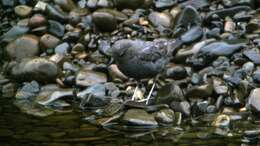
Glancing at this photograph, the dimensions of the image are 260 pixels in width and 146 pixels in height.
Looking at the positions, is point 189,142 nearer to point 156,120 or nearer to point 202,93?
point 156,120

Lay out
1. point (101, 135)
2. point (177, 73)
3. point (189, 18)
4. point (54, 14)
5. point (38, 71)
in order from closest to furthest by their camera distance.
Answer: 1. point (101, 135)
2. point (177, 73)
3. point (38, 71)
4. point (189, 18)
5. point (54, 14)

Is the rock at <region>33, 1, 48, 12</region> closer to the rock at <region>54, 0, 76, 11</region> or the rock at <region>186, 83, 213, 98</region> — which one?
the rock at <region>54, 0, 76, 11</region>

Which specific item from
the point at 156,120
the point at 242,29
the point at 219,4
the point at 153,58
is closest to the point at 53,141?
the point at 156,120

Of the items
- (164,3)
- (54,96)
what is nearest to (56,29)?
(164,3)

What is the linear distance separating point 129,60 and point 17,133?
200 centimetres

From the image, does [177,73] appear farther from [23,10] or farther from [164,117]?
[23,10]

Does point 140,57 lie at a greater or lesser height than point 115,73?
greater

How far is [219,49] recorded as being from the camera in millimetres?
9383

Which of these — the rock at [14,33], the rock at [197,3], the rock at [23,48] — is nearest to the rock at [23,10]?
the rock at [14,33]

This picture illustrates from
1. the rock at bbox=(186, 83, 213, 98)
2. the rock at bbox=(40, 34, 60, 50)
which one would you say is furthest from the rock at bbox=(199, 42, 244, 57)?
the rock at bbox=(40, 34, 60, 50)

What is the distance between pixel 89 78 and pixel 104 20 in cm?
185

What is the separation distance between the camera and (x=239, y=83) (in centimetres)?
844

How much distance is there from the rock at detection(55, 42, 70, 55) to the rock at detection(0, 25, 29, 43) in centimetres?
89

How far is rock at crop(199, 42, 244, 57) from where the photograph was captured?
930cm
